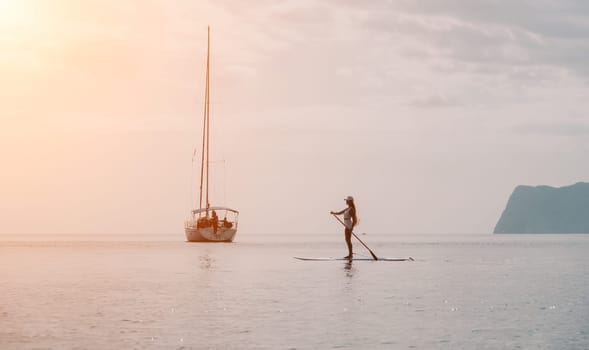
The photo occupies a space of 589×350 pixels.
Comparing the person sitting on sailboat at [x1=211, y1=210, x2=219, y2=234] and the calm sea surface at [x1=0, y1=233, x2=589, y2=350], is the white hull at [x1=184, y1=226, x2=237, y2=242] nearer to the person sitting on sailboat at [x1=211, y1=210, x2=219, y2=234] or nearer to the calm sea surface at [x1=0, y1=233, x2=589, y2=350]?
the person sitting on sailboat at [x1=211, y1=210, x2=219, y2=234]

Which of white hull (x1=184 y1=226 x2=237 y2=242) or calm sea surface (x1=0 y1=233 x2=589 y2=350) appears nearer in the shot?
calm sea surface (x1=0 y1=233 x2=589 y2=350)

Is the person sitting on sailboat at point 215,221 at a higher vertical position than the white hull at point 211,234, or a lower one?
higher

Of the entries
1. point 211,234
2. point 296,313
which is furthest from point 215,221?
point 296,313

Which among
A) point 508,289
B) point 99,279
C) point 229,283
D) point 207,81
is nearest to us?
point 508,289

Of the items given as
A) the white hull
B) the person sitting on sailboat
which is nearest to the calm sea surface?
the person sitting on sailboat

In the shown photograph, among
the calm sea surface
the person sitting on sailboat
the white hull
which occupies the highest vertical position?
the person sitting on sailboat

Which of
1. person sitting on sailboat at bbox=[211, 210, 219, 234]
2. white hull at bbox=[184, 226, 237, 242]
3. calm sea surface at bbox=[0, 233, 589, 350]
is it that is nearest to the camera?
calm sea surface at bbox=[0, 233, 589, 350]

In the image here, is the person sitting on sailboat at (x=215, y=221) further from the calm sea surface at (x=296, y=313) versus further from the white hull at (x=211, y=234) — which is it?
the calm sea surface at (x=296, y=313)

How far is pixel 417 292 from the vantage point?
1270 inches

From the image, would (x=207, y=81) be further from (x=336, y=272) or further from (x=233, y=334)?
(x=233, y=334)

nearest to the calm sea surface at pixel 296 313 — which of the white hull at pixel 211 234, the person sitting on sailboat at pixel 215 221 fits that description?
the person sitting on sailboat at pixel 215 221

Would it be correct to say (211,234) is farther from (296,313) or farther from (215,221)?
(296,313)

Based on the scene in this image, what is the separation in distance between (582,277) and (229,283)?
18047mm

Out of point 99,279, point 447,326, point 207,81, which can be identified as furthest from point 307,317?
point 207,81
